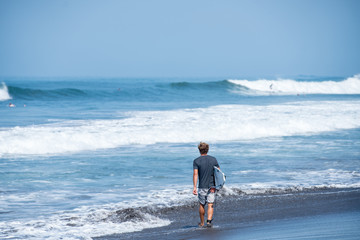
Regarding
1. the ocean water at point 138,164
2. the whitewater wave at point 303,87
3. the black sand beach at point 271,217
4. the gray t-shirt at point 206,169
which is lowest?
the black sand beach at point 271,217

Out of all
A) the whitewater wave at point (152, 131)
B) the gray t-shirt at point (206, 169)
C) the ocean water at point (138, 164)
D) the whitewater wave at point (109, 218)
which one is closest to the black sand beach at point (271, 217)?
the whitewater wave at point (109, 218)

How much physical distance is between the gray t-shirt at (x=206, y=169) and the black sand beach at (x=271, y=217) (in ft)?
2.05

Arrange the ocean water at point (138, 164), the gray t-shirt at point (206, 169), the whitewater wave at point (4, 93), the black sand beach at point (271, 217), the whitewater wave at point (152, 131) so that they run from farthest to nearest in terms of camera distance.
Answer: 1. the whitewater wave at point (4, 93)
2. the whitewater wave at point (152, 131)
3. the ocean water at point (138, 164)
4. the gray t-shirt at point (206, 169)
5. the black sand beach at point (271, 217)

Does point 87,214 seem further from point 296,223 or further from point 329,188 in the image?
point 329,188

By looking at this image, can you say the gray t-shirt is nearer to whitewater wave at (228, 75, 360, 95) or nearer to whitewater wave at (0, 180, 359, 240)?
whitewater wave at (0, 180, 359, 240)

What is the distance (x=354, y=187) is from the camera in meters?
9.32

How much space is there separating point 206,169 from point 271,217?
146 centimetres

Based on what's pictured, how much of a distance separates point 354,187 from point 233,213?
3005 mm

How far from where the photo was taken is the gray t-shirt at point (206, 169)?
21.7 feet

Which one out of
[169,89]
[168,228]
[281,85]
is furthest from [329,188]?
[281,85]

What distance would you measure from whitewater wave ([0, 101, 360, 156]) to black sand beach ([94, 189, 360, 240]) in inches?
290

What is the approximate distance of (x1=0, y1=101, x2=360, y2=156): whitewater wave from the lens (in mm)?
14859

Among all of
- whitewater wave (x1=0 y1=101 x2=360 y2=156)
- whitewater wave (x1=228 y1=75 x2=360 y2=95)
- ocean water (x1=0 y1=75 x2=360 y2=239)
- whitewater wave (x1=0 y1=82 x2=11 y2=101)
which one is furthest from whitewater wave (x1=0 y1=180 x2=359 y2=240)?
whitewater wave (x1=228 y1=75 x2=360 y2=95)

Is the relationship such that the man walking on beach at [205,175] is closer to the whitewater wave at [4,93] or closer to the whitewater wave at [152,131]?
the whitewater wave at [152,131]
